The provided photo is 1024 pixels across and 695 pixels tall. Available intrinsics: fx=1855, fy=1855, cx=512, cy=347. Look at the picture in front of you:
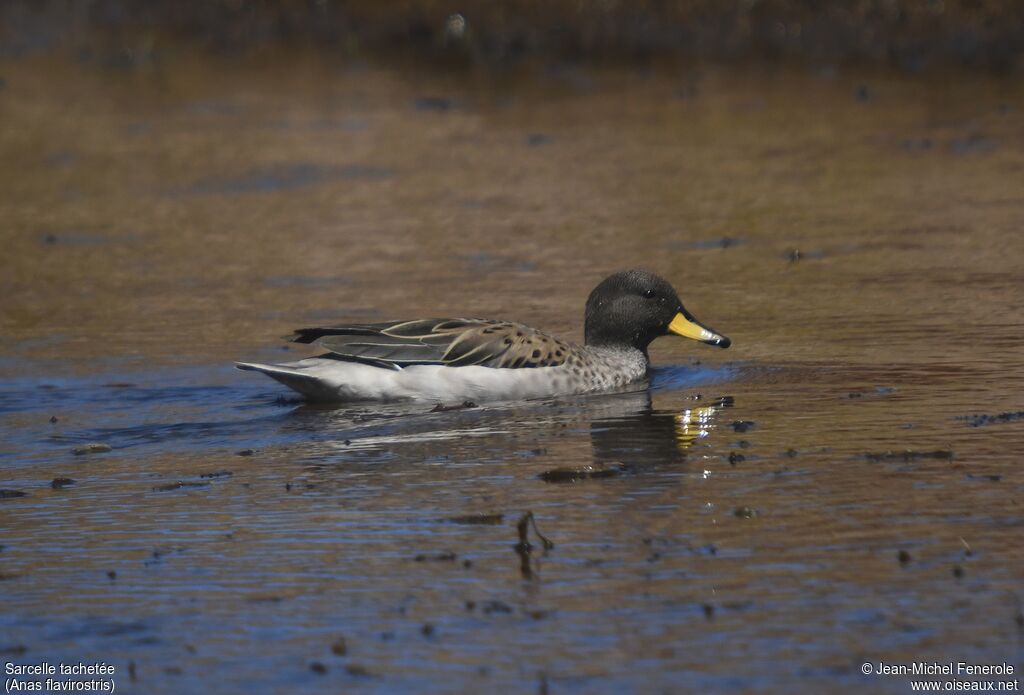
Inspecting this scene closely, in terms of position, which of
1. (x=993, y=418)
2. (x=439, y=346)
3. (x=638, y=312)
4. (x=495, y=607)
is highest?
(x=638, y=312)

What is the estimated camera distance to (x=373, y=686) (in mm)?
5227

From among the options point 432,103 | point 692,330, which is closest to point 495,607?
point 692,330

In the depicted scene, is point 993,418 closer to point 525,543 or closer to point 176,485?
point 525,543

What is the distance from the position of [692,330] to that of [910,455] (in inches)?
105

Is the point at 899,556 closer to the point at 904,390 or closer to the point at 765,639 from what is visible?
the point at 765,639

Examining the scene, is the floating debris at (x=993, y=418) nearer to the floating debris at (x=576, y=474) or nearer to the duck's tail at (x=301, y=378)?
the floating debris at (x=576, y=474)

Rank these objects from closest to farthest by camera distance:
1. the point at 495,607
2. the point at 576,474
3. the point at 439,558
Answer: the point at 495,607, the point at 439,558, the point at 576,474

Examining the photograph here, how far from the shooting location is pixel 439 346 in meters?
9.48

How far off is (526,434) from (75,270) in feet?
18.6

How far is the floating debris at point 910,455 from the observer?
7367 millimetres

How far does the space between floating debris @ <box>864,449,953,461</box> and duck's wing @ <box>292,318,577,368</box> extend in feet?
8.06

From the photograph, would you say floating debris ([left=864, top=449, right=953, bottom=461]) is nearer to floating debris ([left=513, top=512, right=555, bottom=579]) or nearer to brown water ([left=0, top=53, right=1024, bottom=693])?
brown water ([left=0, top=53, right=1024, bottom=693])

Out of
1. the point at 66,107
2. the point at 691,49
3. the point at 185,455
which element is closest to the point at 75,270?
the point at 185,455

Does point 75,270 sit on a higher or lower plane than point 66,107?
lower
